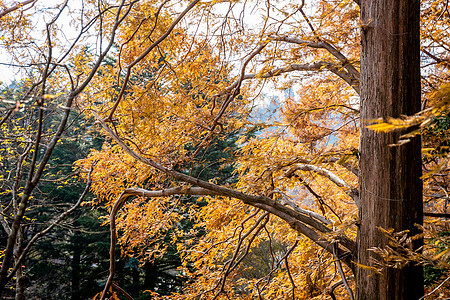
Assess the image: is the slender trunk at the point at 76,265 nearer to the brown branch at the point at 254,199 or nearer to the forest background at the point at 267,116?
the forest background at the point at 267,116

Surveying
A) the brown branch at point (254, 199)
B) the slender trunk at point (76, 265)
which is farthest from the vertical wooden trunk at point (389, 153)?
the slender trunk at point (76, 265)

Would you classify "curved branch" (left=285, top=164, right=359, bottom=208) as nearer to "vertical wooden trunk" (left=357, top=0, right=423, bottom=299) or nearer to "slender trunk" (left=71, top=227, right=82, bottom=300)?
"vertical wooden trunk" (left=357, top=0, right=423, bottom=299)

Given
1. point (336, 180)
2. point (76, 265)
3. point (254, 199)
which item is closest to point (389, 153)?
point (336, 180)

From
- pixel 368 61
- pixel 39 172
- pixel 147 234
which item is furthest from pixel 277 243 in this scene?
pixel 39 172

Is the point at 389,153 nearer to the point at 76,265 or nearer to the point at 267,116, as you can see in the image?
the point at 267,116

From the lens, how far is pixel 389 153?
2.06 metres

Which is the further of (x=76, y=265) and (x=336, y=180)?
(x=76, y=265)

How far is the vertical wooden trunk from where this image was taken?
6.66 ft

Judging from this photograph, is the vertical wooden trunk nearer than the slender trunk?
Yes

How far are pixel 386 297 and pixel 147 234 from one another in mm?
3029

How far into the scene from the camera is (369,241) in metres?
2.10

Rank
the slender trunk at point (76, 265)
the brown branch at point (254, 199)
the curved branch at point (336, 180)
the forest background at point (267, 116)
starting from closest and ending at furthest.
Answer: the forest background at point (267, 116) < the brown branch at point (254, 199) < the curved branch at point (336, 180) < the slender trunk at point (76, 265)

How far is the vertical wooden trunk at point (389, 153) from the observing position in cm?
203

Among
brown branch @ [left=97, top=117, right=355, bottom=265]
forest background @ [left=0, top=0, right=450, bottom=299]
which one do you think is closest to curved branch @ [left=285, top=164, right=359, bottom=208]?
forest background @ [left=0, top=0, right=450, bottom=299]
